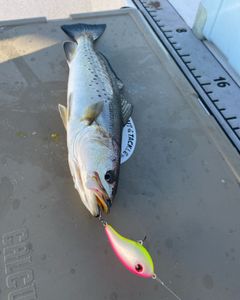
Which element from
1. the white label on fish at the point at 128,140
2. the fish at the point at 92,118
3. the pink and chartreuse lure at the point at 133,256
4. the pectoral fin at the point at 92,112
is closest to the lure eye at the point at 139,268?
the pink and chartreuse lure at the point at 133,256

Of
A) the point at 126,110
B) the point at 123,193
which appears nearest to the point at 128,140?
the point at 126,110

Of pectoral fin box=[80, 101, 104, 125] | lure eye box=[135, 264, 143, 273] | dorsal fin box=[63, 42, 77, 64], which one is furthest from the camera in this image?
dorsal fin box=[63, 42, 77, 64]

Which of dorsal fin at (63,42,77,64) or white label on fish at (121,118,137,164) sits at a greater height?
dorsal fin at (63,42,77,64)

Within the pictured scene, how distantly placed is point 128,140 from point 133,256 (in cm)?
57

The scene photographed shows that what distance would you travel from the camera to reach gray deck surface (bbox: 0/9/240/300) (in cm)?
113

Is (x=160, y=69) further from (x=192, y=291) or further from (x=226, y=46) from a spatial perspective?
(x=192, y=291)

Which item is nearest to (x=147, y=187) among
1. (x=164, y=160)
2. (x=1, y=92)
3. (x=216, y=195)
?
(x=164, y=160)

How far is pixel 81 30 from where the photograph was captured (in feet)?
6.02

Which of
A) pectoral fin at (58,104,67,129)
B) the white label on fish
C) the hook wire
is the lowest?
the hook wire

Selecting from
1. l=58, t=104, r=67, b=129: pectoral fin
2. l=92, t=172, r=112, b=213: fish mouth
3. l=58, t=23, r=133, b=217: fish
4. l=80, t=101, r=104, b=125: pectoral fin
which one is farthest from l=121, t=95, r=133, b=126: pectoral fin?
l=92, t=172, r=112, b=213: fish mouth

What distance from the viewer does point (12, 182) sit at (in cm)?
132

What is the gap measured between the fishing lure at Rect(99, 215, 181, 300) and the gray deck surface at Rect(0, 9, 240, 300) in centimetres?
3

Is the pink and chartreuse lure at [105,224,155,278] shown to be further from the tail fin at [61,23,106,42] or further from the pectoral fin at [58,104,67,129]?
the tail fin at [61,23,106,42]

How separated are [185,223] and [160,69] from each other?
909 millimetres
